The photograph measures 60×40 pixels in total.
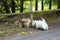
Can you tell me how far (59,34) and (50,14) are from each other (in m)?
4.08

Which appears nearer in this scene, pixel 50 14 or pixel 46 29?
pixel 46 29

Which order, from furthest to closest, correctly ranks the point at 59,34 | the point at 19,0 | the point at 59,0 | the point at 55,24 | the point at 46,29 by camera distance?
the point at 19,0
the point at 59,0
the point at 55,24
the point at 46,29
the point at 59,34

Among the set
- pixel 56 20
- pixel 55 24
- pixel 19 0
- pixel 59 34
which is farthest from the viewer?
pixel 19 0

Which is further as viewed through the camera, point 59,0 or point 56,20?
point 59,0

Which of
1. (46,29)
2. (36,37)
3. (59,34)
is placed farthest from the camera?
(46,29)

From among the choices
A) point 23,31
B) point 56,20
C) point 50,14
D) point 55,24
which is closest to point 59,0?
point 50,14

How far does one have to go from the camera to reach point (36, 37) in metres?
7.04

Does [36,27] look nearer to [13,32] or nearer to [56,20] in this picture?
[13,32]

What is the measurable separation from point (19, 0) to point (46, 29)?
17.7 ft

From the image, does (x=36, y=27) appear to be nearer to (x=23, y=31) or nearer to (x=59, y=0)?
(x=23, y=31)

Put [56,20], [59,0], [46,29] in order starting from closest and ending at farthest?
1. [46,29]
2. [56,20]
3. [59,0]

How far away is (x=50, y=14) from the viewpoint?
11.5 metres

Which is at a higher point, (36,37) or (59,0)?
(59,0)

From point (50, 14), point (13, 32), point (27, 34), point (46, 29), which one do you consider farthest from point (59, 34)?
point (50, 14)
